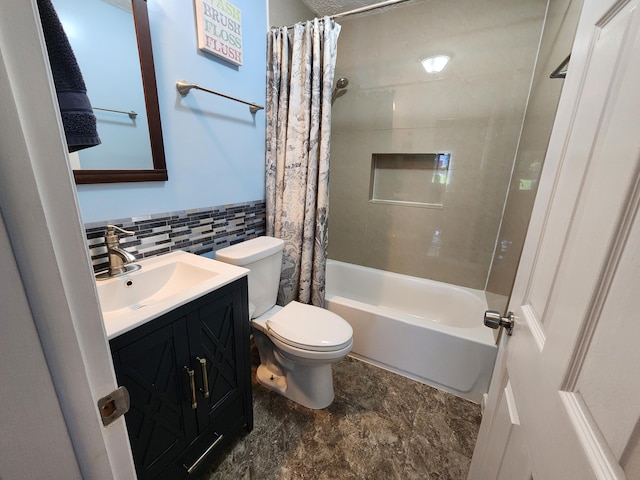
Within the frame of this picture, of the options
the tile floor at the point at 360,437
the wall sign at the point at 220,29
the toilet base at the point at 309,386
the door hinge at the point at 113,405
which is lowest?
the tile floor at the point at 360,437

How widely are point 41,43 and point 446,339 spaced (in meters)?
1.82

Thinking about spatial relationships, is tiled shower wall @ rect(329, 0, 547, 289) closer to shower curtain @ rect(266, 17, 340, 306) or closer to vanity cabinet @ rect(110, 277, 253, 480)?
shower curtain @ rect(266, 17, 340, 306)

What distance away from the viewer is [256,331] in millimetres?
1588

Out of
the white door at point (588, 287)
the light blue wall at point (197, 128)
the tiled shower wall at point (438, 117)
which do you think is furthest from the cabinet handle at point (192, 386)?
the tiled shower wall at point (438, 117)

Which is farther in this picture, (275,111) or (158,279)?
(275,111)

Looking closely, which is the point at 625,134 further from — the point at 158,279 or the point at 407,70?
the point at 407,70

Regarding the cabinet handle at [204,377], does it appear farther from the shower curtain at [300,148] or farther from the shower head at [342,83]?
the shower head at [342,83]

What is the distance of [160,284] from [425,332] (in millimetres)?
1458

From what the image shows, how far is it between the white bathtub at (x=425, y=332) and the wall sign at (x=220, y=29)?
1610mm

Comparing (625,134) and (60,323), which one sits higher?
(625,134)

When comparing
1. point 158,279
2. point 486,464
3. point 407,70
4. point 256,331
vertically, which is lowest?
point 256,331

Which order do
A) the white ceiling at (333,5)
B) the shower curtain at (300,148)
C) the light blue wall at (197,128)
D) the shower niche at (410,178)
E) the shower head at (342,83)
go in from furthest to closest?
the shower head at (342,83), the shower niche at (410,178), the white ceiling at (333,5), the shower curtain at (300,148), the light blue wall at (197,128)

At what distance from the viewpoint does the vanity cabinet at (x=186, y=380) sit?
0.78m

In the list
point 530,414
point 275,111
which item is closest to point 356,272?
point 275,111
